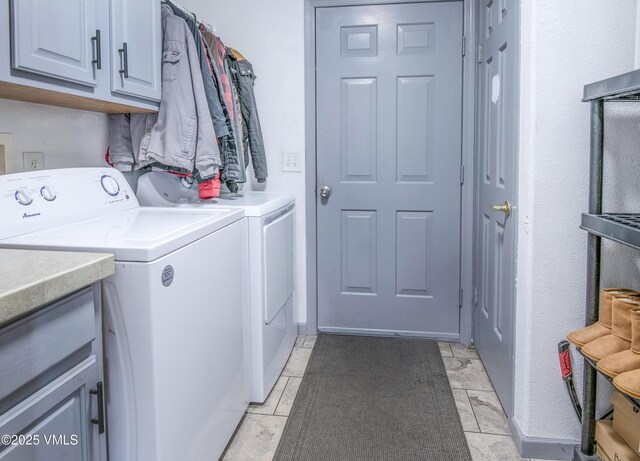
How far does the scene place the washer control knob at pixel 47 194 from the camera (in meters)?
1.52

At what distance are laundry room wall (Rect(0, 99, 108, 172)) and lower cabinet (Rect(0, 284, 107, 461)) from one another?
28.5 inches

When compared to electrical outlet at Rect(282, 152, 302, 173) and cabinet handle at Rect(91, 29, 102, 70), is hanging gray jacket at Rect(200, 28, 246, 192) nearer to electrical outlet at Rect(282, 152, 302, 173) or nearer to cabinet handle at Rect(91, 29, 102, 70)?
electrical outlet at Rect(282, 152, 302, 173)

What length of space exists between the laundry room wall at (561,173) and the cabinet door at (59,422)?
4.55 ft

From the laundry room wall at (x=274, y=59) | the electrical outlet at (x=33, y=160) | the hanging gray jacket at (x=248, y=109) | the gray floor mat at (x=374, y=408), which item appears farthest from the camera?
the laundry room wall at (x=274, y=59)

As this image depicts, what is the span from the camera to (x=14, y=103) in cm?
156

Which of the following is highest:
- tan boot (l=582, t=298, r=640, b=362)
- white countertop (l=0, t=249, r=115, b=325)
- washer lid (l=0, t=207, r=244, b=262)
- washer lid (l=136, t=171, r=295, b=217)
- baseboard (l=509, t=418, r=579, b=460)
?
washer lid (l=136, t=171, r=295, b=217)

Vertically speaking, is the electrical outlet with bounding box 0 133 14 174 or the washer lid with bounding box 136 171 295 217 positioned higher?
the electrical outlet with bounding box 0 133 14 174

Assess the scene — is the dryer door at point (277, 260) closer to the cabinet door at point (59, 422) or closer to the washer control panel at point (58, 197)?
the washer control panel at point (58, 197)

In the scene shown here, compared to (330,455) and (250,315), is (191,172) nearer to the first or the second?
(250,315)

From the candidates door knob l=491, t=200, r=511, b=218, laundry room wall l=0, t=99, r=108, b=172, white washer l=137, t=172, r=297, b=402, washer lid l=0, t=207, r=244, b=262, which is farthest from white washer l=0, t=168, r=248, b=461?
door knob l=491, t=200, r=511, b=218

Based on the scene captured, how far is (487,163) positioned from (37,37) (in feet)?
6.46

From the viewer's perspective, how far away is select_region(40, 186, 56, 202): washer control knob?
4.98ft

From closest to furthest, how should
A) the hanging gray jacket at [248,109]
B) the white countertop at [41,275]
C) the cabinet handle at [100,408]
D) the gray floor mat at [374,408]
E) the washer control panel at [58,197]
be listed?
the white countertop at [41,275] → the cabinet handle at [100,408] → the washer control panel at [58,197] → the gray floor mat at [374,408] → the hanging gray jacket at [248,109]

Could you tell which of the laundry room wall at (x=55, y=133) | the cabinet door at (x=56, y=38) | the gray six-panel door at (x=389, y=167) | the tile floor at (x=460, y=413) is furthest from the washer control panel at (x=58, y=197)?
the gray six-panel door at (x=389, y=167)
